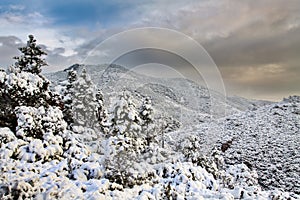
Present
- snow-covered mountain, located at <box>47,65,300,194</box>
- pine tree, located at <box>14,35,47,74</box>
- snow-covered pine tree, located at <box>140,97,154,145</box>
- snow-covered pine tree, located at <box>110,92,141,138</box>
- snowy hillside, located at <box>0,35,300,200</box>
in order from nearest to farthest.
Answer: snowy hillside, located at <box>0,35,300,200</box>, snow-covered pine tree, located at <box>110,92,141,138</box>, pine tree, located at <box>14,35,47,74</box>, snow-covered pine tree, located at <box>140,97,154,145</box>, snow-covered mountain, located at <box>47,65,300,194</box>

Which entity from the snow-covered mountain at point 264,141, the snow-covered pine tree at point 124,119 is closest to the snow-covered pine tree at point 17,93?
the snow-covered pine tree at point 124,119

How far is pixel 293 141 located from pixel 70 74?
3978 centimetres

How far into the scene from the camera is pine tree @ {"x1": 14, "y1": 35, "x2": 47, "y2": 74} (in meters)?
22.8

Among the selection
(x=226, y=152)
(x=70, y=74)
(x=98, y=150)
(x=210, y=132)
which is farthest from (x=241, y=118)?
(x=98, y=150)

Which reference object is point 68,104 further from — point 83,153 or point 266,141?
point 266,141

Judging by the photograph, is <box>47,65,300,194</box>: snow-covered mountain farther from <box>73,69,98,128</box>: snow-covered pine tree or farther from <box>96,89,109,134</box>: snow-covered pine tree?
<box>73,69,98,128</box>: snow-covered pine tree

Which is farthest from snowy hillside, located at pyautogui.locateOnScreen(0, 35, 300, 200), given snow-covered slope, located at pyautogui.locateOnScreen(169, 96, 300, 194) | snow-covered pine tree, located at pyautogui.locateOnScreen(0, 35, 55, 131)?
snow-covered slope, located at pyautogui.locateOnScreen(169, 96, 300, 194)

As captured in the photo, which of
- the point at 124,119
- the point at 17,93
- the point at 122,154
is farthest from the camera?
the point at 124,119

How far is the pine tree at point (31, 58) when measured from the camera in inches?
896

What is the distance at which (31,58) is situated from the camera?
23.1 m

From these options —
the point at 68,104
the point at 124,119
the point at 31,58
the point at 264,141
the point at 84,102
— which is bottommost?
the point at 264,141

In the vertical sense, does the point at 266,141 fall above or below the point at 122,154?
below

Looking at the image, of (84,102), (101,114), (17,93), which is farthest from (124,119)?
(101,114)

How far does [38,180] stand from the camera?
9031mm
